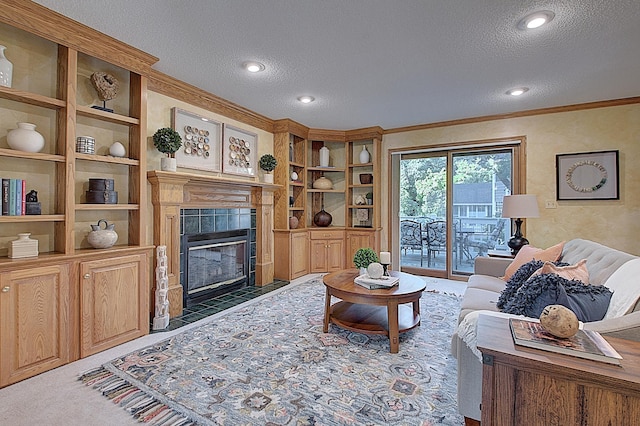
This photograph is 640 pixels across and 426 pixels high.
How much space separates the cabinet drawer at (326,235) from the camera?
537cm

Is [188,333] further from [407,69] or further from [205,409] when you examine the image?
[407,69]

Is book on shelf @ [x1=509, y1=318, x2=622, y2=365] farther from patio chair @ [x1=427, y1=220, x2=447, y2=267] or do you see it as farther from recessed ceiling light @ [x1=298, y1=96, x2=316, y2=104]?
patio chair @ [x1=427, y1=220, x2=447, y2=267]

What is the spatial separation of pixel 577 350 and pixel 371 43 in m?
2.43

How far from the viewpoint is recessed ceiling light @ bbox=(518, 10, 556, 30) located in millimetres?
2145

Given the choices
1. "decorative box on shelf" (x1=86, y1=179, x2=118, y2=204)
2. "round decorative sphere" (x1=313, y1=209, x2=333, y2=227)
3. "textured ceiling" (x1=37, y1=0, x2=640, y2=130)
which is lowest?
"round decorative sphere" (x1=313, y1=209, x2=333, y2=227)

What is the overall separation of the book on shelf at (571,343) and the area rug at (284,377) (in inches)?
31.2

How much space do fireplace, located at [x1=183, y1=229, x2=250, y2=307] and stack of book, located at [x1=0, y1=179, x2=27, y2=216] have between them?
1.52 m

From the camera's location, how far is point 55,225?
2477 millimetres

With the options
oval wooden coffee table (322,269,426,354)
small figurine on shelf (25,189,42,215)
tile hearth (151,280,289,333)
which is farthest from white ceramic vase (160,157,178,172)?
oval wooden coffee table (322,269,426,354)

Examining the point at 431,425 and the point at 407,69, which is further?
the point at 407,69

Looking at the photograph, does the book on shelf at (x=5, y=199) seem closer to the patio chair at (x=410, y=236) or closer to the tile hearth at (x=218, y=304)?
the tile hearth at (x=218, y=304)

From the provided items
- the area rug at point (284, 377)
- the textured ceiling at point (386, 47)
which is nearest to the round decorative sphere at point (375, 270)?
the area rug at point (284, 377)

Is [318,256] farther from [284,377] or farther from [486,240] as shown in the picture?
[284,377]

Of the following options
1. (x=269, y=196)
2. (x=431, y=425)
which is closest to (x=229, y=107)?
(x=269, y=196)
